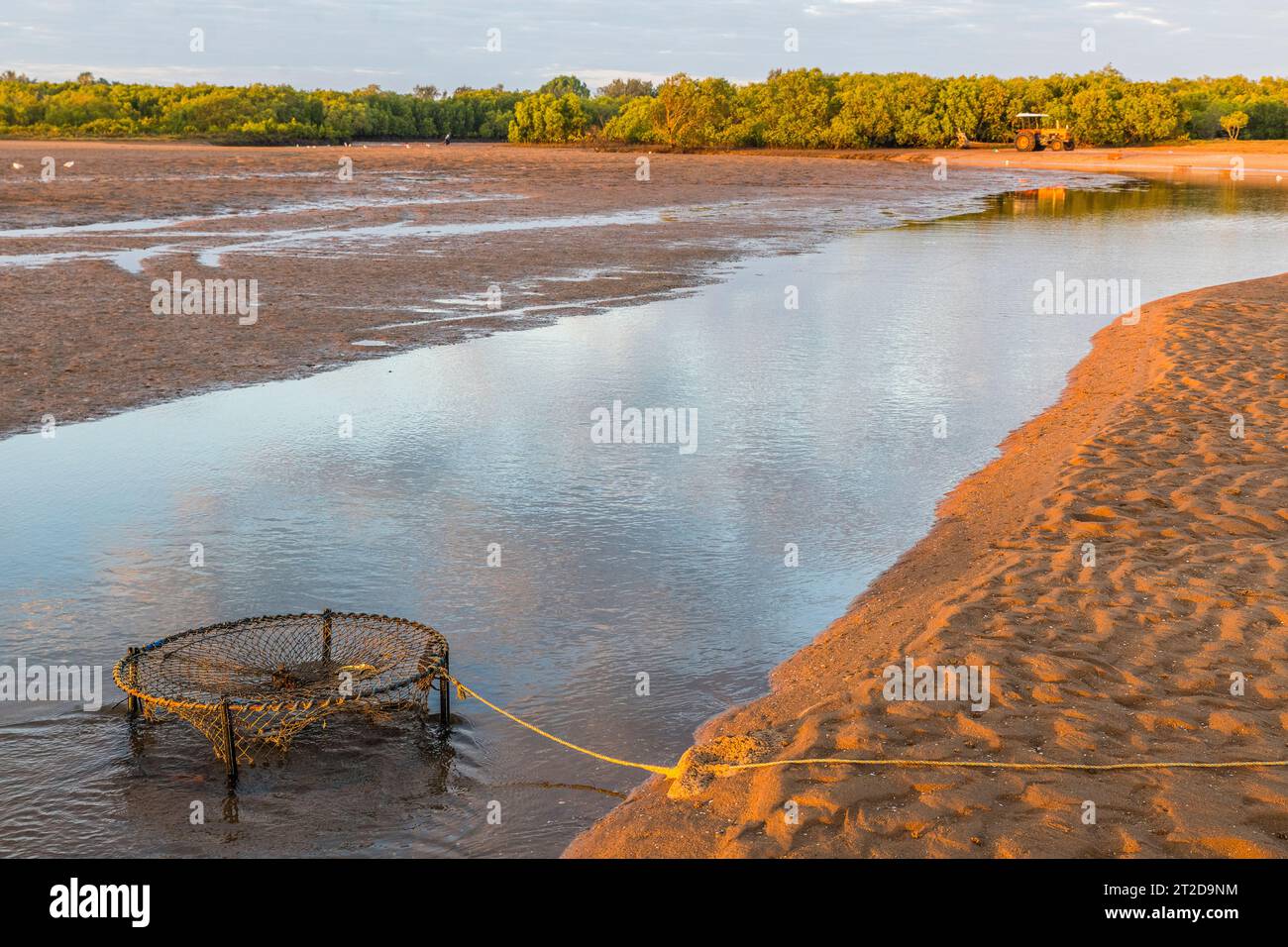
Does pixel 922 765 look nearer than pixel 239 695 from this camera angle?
Yes

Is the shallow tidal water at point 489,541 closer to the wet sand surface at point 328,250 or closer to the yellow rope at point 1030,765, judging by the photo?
the yellow rope at point 1030,765

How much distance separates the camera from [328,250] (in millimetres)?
28062

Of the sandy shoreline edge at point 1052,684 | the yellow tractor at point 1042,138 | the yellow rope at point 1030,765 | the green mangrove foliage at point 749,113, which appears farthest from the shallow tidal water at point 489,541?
the green mangrove foliage at point 749,113

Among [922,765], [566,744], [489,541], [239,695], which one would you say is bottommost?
[566,744]

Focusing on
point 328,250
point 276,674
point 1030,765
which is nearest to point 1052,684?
point 1030,765

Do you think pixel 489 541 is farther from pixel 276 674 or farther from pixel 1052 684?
pixel 1052 684

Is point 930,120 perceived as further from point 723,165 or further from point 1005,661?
point 1005,661

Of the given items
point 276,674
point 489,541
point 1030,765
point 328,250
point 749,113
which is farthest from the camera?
point 749,113

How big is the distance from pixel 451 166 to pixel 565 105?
150 ft

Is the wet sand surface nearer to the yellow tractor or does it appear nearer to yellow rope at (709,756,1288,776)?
yellow rope at (709,756,1288,776)

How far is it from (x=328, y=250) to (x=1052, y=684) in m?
24.4

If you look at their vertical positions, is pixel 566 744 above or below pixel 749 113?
below

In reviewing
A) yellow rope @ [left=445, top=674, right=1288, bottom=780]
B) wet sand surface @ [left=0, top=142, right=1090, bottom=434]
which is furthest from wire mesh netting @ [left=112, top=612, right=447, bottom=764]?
wet sand surface @ [left=0, top=142, right=1090, bottom=434]
